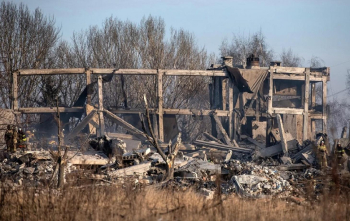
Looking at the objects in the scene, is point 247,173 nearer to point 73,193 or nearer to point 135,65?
point 73,193

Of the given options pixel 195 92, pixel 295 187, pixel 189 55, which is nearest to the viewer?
pixel 295 187

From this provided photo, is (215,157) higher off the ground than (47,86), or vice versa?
(47,86)

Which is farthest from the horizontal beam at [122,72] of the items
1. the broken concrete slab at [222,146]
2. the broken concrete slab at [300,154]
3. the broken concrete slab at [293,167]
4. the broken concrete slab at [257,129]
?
the broken concrete slab at [293,167]

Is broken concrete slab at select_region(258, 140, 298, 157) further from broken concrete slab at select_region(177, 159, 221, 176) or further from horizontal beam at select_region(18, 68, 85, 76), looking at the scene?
horizontal beam at select_region(18, 68, 85, 76)

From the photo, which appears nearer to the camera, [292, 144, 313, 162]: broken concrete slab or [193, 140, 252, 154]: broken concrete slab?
[292, 144, 313, 162]: broken concrete slab

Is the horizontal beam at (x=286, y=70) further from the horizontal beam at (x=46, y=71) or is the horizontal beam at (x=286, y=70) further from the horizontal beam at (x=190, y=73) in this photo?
the horizontal beam at (x=46, y=71)

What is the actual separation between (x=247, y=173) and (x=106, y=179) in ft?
14.2

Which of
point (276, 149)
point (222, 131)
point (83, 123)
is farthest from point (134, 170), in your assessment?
point (222, 131)

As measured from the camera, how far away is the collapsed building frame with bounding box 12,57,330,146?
19781 mm

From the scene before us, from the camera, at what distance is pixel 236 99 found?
75.7 feet

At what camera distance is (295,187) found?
517 inches

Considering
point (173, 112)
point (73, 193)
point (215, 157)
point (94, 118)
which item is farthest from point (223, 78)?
point (73, 193)

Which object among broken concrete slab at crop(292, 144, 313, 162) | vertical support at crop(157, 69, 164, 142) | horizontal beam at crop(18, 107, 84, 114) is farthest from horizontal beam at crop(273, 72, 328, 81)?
horizontal beam at crop(18, 107, 84, 114)

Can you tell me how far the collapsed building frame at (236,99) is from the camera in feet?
64.9
